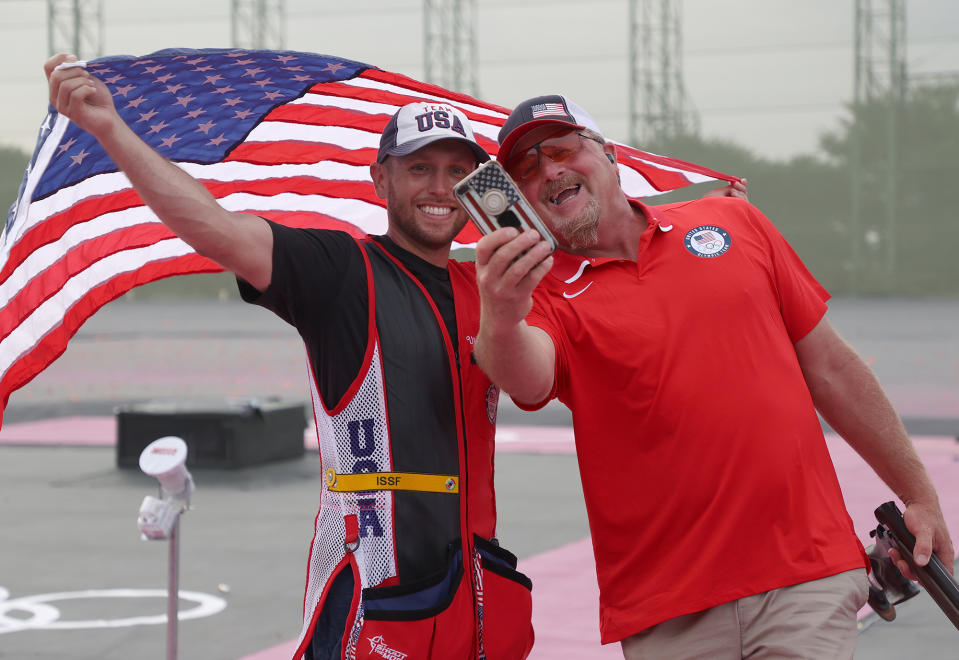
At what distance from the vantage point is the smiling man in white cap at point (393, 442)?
3.12 meters

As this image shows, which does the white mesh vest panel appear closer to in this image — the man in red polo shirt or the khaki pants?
the man in red polo shirt

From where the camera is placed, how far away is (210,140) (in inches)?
148

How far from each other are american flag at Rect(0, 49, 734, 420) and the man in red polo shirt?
2.71ft

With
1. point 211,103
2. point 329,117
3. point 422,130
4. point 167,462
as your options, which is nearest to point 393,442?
point 422,130

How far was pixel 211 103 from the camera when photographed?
376cm

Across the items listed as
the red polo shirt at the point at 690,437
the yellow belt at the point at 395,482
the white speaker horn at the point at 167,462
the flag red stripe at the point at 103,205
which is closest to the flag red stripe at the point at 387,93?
the flag red stripe at the point at 103,205

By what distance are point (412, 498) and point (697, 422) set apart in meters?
0.75

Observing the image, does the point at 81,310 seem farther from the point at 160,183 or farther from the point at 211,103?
the point at 160,183

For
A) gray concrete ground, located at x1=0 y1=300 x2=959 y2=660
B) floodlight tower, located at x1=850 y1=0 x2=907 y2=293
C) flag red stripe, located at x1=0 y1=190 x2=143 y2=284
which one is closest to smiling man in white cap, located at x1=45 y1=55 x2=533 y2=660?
flag red stripe, located at x1=0 y1=190 x2=143 y2=284

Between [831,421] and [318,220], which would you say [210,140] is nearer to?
[318,220]

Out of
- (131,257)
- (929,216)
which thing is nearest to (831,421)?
(131,257)

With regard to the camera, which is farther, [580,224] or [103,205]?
[103,205]

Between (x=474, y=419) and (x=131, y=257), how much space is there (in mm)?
1475

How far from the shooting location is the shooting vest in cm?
313
